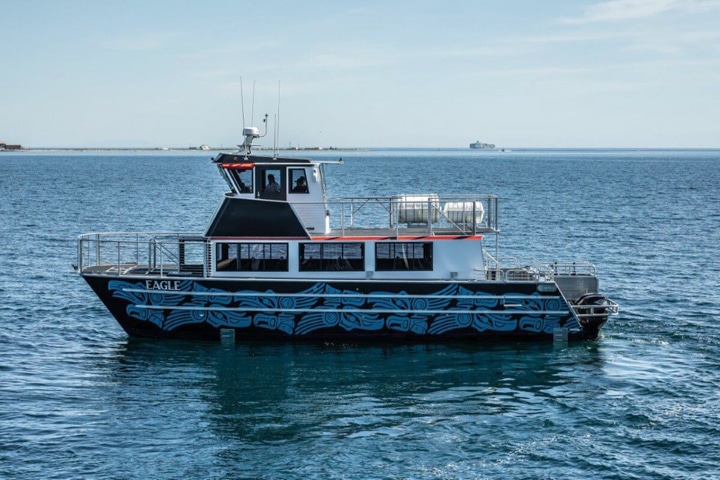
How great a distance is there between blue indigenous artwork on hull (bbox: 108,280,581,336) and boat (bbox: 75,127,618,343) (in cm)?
3

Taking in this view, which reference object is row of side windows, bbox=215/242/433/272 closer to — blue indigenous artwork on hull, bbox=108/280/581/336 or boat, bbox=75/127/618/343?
boat, bbox=75/127/618/343

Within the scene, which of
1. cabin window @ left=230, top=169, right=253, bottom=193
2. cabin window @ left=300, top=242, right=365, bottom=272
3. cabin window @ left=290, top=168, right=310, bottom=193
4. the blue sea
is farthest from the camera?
cabin window @ left=290, top=168, right=310, bottom=193

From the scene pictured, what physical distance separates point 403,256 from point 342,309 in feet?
7.96

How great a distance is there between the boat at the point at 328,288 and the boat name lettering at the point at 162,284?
0.03 meters

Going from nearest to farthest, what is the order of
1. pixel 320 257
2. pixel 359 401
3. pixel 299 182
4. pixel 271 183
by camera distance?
pixel 359 401
pixel 320 257
pixel 271 183
pixel 299 182

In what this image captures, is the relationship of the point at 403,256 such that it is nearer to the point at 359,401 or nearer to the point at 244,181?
the point at 244,181

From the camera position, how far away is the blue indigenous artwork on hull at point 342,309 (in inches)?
1009

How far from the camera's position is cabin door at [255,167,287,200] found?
26641 mm

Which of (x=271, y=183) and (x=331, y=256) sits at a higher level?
(x=271, y=183)

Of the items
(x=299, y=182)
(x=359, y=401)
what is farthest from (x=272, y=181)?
(x=359, y=401)

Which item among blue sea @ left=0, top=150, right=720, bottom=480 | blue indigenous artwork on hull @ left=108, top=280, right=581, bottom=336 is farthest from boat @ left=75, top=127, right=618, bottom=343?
blue sea @ left=0, top=150, right=720, bottom=480

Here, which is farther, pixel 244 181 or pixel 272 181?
pixel 272 181

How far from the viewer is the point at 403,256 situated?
2612cm

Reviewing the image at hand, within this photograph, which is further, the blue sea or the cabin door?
the cabin door
